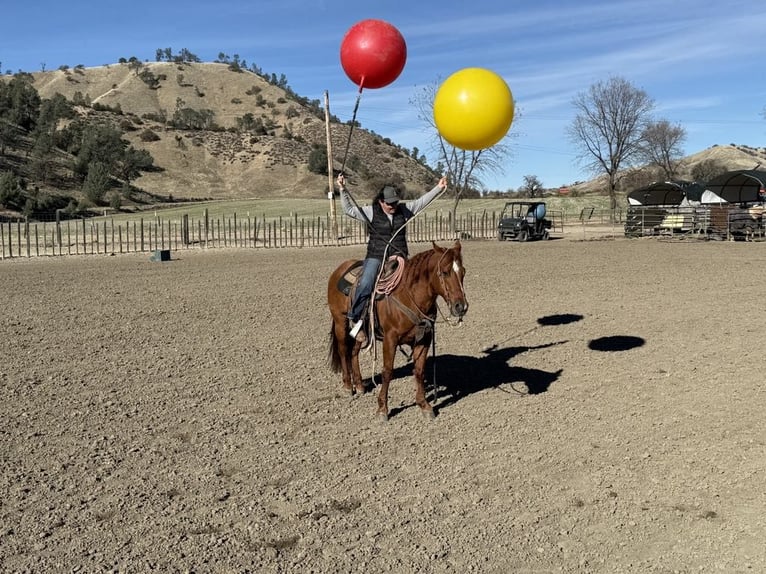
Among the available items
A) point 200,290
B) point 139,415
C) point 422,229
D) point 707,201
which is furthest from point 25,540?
point 707,201

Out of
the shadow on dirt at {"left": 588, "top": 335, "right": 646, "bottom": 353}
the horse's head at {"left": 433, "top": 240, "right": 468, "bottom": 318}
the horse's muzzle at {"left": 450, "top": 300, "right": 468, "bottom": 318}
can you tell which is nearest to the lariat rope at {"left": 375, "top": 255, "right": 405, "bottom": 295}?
the horse's head at {"left": 433, "top": 240, "right": 468, "bottom": 318}

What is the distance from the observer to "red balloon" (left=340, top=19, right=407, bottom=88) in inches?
235

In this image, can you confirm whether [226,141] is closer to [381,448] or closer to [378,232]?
[378,232]

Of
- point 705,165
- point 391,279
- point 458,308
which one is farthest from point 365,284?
point 705,165

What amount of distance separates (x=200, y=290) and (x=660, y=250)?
17.9m

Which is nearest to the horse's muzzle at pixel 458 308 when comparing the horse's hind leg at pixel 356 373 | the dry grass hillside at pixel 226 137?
the horse's hind leg at pixel 356 373

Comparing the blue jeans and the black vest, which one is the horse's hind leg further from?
the black vest

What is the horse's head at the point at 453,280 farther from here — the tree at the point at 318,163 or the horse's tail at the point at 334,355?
the tree at the point at 318,163

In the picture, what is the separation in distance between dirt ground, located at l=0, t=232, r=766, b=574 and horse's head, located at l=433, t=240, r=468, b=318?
111 centimetres

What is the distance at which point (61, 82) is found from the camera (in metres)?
112

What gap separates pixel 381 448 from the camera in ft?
17.7

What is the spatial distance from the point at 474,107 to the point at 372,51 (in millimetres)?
1062

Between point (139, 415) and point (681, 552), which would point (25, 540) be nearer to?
point (139, 415)

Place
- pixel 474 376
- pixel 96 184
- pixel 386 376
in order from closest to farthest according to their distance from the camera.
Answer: pixel 386 376, pixel 474 376, pixel 96 184
